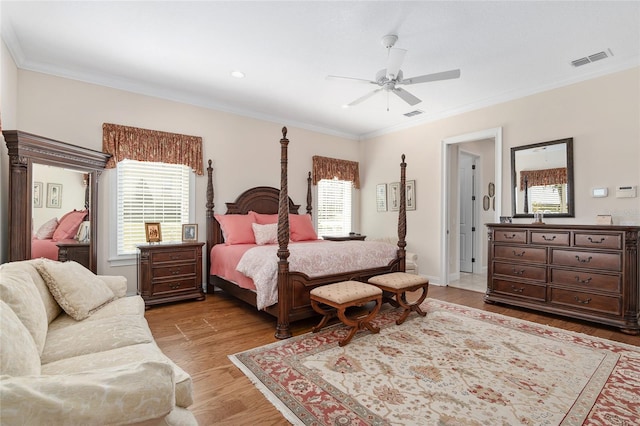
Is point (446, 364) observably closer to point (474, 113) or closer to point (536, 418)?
point (536, 418)

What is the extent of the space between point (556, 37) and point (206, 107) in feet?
14.4

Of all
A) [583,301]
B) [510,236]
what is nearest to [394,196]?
[510,236]

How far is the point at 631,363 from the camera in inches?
96.6

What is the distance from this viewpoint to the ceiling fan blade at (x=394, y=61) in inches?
108

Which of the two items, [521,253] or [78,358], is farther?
[521,253]

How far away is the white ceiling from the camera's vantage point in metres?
2.61

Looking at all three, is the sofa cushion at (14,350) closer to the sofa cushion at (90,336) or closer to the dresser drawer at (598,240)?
the sofa cushion at (90,336)

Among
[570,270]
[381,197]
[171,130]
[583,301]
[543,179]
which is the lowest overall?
[583,301]

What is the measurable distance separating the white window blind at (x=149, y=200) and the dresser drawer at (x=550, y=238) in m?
4.65

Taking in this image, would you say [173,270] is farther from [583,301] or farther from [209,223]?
[583,301]

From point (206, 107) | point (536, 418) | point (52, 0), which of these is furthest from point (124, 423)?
point (206, 107)

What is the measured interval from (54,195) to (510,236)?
5272 mm

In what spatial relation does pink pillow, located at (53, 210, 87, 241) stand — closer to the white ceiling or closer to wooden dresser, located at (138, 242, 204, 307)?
wooden dresser, located at (138, 242, 204, 307)

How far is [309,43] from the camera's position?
3.12 meters
